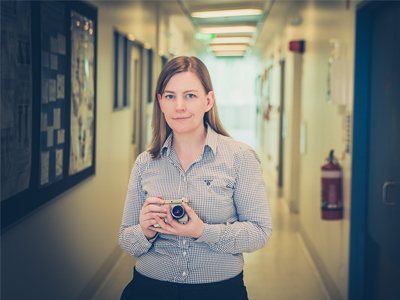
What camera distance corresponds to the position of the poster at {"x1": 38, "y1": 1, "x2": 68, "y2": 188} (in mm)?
2311

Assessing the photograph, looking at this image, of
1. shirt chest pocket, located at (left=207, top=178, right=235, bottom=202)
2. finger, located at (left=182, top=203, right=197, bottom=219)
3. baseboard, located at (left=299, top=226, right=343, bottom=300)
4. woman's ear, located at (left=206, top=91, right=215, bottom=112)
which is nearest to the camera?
finger, located at (left=182, top=203, right=197, bottom=219)

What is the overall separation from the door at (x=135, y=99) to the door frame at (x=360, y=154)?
2.75 meters

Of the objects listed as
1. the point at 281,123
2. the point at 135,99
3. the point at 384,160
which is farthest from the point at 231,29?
the point at 384,160

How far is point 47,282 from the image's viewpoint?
2.43m

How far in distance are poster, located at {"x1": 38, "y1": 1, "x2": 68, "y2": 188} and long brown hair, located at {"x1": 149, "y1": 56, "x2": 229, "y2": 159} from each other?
0.92 metres

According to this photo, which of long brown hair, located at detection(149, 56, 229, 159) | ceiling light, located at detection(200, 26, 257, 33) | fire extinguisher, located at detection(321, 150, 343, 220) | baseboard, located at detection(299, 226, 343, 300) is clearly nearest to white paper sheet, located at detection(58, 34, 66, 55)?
long brown hair, located at detection(149, 56, 229, 159)

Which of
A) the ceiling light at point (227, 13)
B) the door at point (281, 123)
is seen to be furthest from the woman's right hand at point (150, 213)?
the door at point (281, 123)

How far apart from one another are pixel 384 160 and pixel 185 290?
5.22 ft

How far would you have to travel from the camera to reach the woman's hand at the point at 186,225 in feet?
4.54

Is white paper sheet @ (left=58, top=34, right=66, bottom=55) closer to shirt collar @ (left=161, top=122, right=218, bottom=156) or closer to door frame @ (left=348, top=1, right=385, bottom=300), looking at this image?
shirt collar @ (left=161, top=122, right=218, bottom=156)

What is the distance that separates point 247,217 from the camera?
4.91 ft

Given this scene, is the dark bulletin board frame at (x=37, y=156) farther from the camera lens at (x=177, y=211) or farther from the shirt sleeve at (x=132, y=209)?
the camera lens at (x=177, y=211)

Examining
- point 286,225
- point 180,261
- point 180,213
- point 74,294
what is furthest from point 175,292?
point 286,225

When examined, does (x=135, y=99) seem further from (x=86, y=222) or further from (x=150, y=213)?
(x=150, y=213)
